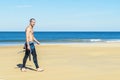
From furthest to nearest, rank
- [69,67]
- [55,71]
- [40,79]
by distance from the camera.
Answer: [69,67]
[55,71]
[40,79]

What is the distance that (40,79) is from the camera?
9820 mm

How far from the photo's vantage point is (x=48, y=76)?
10367 millimetres

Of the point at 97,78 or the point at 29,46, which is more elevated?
the point at 29,46

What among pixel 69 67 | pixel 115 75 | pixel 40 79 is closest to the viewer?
pixel 40 79

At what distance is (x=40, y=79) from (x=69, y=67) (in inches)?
111

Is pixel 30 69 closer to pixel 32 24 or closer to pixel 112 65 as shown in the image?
pixel 32 24

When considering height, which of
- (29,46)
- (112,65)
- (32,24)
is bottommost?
(112,65)

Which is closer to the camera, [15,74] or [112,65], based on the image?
[15,74]

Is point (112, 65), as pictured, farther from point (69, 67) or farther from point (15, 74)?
point (15, 74)

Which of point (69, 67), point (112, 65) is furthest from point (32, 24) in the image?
point (112, 65)

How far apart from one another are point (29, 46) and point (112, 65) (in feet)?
12.5

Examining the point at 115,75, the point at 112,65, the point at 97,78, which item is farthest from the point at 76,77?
the point at 112,65

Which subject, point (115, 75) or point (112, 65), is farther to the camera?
point (112, 65)

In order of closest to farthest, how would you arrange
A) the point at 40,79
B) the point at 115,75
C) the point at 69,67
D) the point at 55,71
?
the point at 40,79
the point at 115,75
the point at 55,71
the point at 69,67
